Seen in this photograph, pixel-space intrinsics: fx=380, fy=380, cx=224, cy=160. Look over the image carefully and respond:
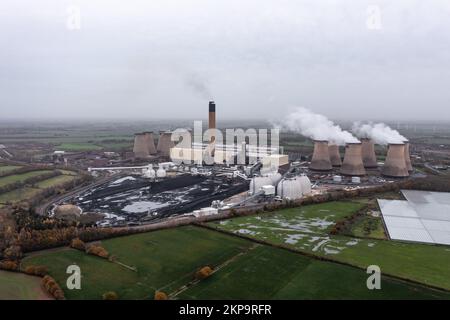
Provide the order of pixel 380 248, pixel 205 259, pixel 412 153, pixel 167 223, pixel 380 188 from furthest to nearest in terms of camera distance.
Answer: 1. pixel 412 153
2. pixel 380 188
3. pixel 167 223
4. pixel 380 248
5. pixel 205 259

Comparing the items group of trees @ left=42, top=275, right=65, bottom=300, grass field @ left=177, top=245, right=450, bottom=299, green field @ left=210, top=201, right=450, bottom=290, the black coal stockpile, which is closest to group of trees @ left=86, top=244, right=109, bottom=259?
group of trees @ left=42, top=275, right=65, bottom=300

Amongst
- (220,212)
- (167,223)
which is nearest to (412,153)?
(220,212)

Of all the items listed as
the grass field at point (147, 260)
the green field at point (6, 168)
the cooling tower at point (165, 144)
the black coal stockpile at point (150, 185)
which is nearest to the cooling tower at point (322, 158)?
the black coal stockpile at point (150, 185)

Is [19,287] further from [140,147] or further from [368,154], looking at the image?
[140,147]

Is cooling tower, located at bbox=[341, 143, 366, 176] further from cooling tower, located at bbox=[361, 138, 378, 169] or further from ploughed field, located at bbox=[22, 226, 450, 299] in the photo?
ploughed field, located at bbox=[22, 226, 450, 299]

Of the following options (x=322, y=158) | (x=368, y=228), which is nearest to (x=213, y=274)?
(x=368, y=228)

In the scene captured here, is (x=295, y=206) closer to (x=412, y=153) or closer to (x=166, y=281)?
(x=166, y=281)
